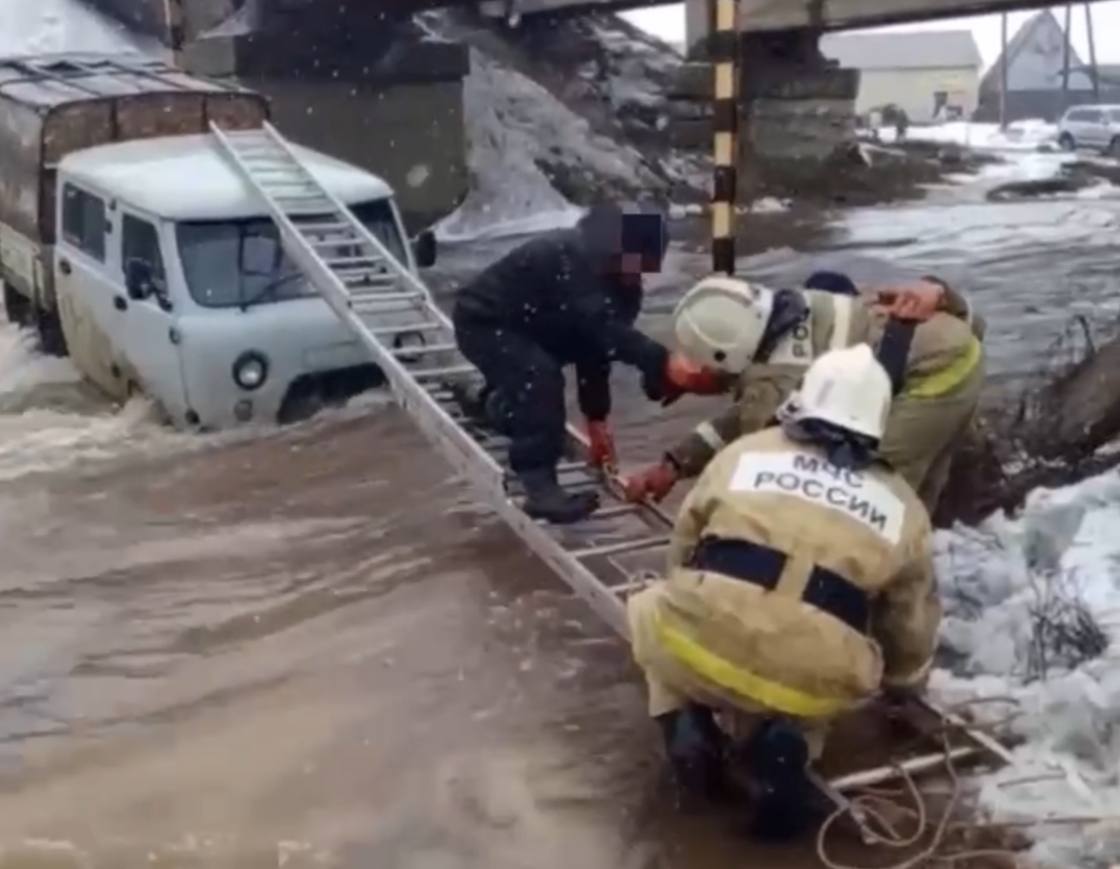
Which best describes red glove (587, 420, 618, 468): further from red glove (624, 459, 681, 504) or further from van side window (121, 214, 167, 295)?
van side window (121, 214, 167, 295)

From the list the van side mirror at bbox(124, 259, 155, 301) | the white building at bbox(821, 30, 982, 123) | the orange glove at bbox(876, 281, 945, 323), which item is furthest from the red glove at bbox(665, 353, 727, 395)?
the white building at bbox(821, 30, 982, 123)

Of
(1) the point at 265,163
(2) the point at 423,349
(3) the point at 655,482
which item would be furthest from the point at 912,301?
(1) the point at 265,163

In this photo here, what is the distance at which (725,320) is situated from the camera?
5.55 meters

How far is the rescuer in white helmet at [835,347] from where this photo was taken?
18.3 feet

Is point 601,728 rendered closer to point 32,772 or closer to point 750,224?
point 32,772

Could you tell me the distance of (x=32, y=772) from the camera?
595 cm

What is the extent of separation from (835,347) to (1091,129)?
38.5m

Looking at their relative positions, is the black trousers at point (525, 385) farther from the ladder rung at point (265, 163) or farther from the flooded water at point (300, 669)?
the ladder rung at point (265, 163)

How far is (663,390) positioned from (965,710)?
173 centimetres

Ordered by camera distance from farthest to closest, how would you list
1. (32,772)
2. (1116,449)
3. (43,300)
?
(43,300)
(1116,449)
(32,772)

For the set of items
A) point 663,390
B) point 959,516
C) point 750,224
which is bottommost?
point 750,224

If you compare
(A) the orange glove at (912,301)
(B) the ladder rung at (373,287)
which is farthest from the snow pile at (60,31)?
(A) the orange glove at (912,301)

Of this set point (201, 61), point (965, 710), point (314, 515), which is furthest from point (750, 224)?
point (965, 710)

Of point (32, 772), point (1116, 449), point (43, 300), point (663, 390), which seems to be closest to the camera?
point (32, 772)
